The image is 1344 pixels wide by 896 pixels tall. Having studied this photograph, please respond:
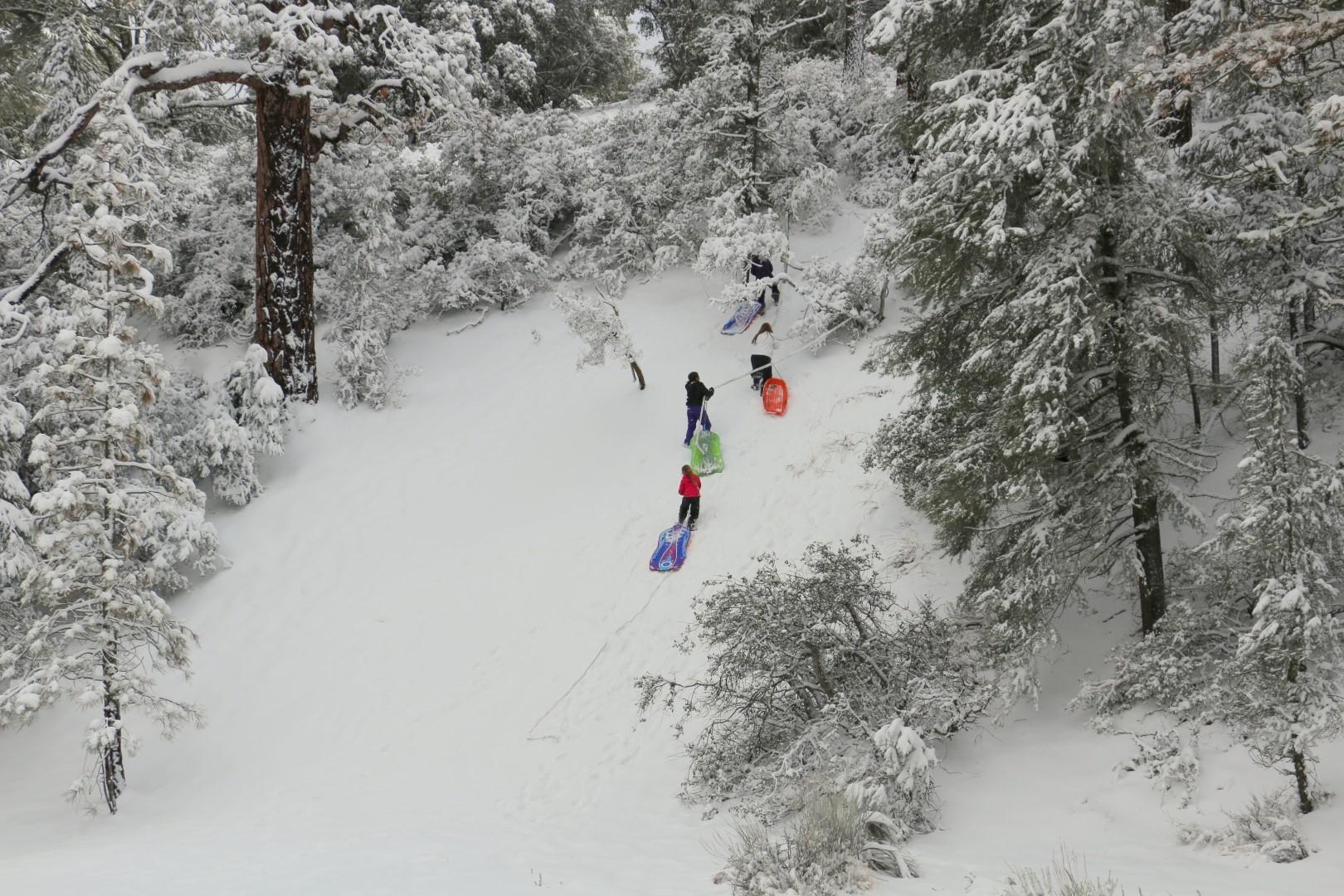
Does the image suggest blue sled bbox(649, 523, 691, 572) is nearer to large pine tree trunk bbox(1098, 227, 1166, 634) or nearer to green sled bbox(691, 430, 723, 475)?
green sled bbox(691, 430, 723, 475)

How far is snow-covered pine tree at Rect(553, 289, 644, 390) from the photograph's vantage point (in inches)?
585

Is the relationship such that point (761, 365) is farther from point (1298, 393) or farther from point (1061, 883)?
point (1061, 883)

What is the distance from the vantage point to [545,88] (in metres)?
26.3

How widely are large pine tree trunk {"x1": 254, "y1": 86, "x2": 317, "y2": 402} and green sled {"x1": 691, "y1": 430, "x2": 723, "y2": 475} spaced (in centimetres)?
677

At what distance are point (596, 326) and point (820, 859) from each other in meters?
10.5

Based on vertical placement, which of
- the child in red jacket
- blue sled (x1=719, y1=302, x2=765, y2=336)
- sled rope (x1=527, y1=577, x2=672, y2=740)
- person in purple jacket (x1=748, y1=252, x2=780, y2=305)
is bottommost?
sled rope (x1=527, y1=577, x2=672, y2=740)

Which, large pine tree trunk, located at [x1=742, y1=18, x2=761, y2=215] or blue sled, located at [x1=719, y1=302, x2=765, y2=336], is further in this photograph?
large pine tree trunk, located at [x1=742, y1=18, x2=761, y2=215]

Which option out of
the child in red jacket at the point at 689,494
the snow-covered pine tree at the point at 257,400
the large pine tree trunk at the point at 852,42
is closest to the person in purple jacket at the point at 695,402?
the child in red jacket at the point at 689,494

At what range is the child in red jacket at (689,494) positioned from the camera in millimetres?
12406

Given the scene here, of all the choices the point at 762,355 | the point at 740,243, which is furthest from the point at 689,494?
the point at 740,243

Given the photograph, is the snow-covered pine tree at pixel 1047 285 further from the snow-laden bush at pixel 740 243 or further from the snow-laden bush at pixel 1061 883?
the snow-laden bush at pixel 740 243

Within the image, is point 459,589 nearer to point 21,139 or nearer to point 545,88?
point 21,139

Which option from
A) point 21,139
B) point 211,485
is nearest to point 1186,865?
point 211,485

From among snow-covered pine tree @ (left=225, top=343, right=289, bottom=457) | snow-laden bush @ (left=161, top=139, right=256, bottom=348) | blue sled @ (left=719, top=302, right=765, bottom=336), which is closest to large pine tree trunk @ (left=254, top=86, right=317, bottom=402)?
snow-covered pine tree @ (left=225, top=343, right=289, bottom=457)
